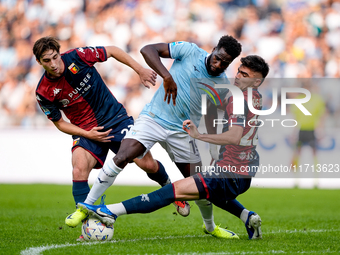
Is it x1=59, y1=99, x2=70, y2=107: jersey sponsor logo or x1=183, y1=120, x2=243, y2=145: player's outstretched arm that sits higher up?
x1=59, y1=99, x2=70, y2=107: jersey sponsor logo

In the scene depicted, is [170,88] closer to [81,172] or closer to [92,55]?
[92,55]

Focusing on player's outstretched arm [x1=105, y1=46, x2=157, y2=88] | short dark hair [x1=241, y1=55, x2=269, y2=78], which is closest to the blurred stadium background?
player's outstretched arm [x1=105, y1=46, x2=157, y2=88]

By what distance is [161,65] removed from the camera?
15.2ft

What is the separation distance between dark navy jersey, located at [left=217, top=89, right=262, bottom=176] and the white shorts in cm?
75

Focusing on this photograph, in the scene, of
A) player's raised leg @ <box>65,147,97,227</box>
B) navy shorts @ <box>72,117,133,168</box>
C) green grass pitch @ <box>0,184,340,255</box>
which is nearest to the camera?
green grass pitch @ <box>0,184,340,255</box>

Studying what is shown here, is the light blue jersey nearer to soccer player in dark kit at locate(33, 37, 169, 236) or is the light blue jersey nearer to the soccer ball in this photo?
soccer player in dark kit at locate(33, 37, 169, 236)

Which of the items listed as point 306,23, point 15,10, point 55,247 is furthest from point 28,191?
point 306,23

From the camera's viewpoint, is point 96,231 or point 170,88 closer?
point 96,231

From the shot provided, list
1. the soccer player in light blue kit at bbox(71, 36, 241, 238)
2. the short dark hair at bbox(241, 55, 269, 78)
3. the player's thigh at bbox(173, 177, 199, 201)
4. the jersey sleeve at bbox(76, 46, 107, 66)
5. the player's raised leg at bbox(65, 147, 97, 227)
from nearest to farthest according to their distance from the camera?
1. the player's thigh at bbox(173, 177, 199, 201)
2. the short dark hair at bbox(241, 55, 269, 78)
3. the soccer player in light blue kit at bbox(71, 36, 241, 238)
4. the player's raised leg at bbox(65, 147, 97, 227)
5. the jersey sleeve at bbox(76, 46, 107, 66)

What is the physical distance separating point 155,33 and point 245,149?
11.1m

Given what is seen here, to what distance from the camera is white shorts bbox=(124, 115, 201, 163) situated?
4699 millimetres

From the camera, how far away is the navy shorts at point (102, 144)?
4.98m

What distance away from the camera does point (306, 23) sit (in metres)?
14.2

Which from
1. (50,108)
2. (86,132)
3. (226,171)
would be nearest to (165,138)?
(86,132)
